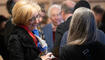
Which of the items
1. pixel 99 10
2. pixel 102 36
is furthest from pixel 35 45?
pixel 99 10

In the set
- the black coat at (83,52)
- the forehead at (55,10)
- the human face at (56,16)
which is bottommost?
the black coat at (83,52)

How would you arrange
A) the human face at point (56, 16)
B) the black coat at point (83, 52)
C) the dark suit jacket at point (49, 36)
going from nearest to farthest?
1. the black coat at point (83, 52)
2. the dark suit jacket at point (49, 36)
3. the human face at point (56, 16)

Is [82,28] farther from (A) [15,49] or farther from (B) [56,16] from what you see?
(B) [56,16]

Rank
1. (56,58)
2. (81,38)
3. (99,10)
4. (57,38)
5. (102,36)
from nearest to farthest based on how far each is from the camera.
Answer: (81,38) < (56,58) < (102,36) < (57,38) < (99,10)

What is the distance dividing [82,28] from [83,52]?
0.72ft

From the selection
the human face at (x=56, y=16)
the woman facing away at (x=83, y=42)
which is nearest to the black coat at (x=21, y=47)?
the woman facing away at (x=83, y=42)

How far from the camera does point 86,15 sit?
2.28 metres

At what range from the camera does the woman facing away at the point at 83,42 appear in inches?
86.0

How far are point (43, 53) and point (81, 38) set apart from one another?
1.83 ft

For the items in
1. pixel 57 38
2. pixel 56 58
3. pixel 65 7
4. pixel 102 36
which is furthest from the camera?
pixel 65 7

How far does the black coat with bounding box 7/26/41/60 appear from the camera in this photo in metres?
2.44

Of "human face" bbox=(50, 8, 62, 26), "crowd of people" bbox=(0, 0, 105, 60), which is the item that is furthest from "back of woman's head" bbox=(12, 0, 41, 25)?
"human face" bbox=(50, 8, 62, 26)

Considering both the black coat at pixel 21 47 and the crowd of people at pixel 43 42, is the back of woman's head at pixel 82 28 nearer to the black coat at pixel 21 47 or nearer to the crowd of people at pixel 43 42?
the crowd of people at pixel 43 42

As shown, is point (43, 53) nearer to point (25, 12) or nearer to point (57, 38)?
point (25, 12)
